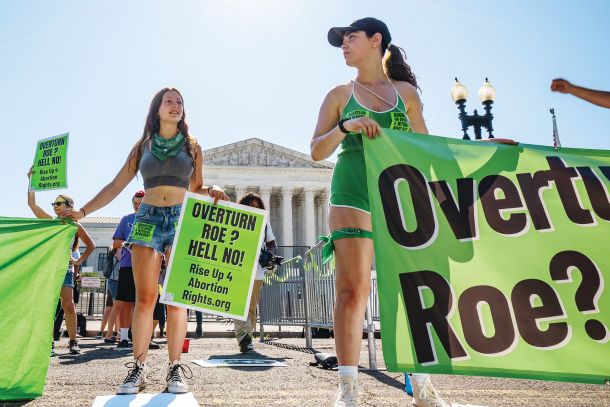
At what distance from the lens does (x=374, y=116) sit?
2715mm

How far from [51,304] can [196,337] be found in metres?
7.71

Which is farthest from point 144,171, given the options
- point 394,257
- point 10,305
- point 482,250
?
point 482,250

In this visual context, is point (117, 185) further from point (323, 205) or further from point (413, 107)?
point (323, 205)

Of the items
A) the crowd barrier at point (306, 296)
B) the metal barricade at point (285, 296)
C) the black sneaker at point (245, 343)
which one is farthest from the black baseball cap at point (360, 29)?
the metal barricade at point (285, 296)

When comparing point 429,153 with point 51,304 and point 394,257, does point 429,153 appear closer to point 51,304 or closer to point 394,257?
point 394,257

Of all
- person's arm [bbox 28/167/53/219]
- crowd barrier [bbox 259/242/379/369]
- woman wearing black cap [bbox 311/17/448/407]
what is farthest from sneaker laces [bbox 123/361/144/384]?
person's arm [bbox 28/167/53/219]

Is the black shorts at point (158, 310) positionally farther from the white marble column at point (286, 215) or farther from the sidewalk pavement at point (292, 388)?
the white marble column at point (286, 215)

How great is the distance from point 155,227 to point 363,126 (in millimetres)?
1591

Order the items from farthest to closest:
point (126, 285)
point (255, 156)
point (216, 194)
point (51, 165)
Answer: point (255, 156)
point (51, 165)
point (126, 285)
point (216, 194)

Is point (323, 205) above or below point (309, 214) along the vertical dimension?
above

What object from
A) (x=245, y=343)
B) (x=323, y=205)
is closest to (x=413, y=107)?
(x=245, y=343)

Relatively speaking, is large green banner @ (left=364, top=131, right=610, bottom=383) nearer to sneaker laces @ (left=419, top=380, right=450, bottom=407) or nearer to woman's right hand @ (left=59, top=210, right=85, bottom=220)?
sneaker laces @ (left=419, top=380, right=450, bottom=407)

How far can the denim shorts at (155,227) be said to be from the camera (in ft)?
10.9

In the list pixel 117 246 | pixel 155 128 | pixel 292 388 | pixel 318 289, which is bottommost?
pixel 292 388
